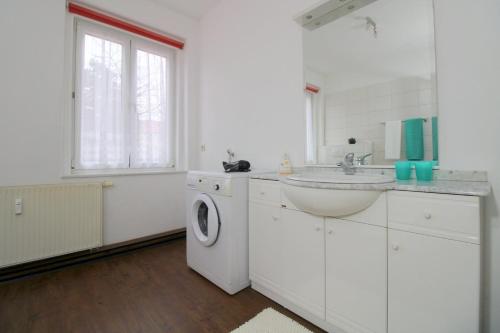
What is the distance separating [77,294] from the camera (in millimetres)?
1667

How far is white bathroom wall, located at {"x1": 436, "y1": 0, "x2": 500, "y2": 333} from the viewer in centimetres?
105

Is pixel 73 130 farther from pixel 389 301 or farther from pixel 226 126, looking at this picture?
pixel 389 301

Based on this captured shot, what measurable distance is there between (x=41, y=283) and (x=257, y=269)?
5.85ft

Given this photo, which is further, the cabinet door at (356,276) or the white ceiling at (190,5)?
the white ceiling at (190,5)

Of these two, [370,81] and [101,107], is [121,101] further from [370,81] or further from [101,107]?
[370,81]

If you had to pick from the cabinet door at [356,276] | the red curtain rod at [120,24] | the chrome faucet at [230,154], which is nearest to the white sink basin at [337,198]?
the cabinet door at [356,276]

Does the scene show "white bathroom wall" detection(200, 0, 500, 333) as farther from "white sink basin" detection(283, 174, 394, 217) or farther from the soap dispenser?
"white sink basin" detection(283, 174, 394, 217)

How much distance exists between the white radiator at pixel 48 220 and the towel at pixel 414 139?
2691mm

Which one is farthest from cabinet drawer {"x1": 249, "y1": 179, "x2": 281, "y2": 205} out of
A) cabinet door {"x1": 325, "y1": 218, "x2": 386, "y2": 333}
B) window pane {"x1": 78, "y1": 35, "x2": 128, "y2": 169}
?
window pane {"x1": 78, "y1": 35, "x2": 128, "y2": 169}

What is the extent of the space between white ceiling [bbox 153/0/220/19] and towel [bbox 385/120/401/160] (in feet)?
8.43

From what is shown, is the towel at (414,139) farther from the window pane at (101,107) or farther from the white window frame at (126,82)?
the window pane at (101,107)

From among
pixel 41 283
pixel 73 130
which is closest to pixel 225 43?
pixel 73 130

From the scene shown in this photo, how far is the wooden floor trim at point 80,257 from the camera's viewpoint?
6.20 feet

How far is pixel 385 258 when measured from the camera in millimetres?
1009
